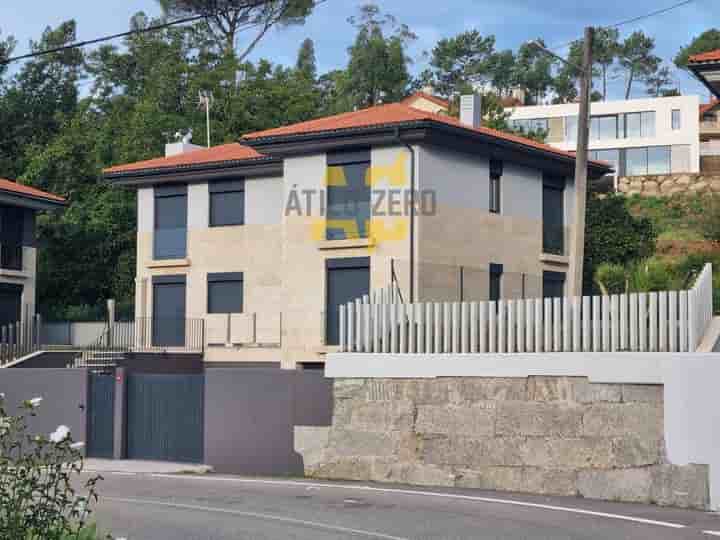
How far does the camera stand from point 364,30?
254 ft

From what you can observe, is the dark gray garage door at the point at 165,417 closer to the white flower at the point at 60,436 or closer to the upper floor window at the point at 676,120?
the white flower at the point at 60,436

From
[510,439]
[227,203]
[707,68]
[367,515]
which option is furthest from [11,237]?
[367,515]

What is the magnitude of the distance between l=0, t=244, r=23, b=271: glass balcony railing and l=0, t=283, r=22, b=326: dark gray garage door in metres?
0.71

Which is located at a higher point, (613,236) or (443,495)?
(613,236)

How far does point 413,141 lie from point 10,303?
59.7 feet

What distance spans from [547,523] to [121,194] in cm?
3976

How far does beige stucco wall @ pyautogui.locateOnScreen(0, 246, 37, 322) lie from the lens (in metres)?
43.4

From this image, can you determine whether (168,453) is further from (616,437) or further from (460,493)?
(616,437)

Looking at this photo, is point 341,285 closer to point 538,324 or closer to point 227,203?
point 227,203

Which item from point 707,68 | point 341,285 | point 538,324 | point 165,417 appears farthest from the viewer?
point 341,285

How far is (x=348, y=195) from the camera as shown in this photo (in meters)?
33.9

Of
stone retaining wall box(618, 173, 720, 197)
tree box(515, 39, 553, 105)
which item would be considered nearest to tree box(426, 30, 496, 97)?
tree box(515, 39, 553, 105)

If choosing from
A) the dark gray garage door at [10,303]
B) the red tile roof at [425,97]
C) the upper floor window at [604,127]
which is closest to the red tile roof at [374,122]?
the dark gray garage door at [10,303]

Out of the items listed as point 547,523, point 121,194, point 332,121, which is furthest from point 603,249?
point 547,523
